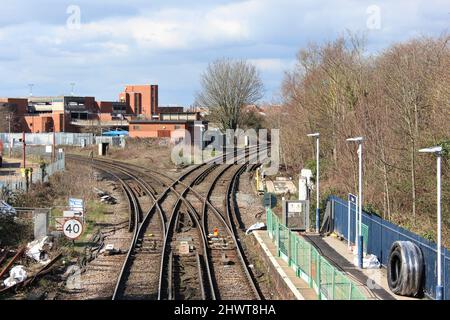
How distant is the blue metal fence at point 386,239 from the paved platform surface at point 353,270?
48cm

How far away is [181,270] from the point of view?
1669 cm

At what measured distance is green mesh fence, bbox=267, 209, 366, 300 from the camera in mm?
10414

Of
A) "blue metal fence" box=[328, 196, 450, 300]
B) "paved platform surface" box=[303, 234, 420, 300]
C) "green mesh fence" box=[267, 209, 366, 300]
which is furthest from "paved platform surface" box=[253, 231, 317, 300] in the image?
"blue metal fence" box=[328, 196, 450, 300]

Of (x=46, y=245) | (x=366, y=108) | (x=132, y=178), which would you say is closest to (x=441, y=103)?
(x=366, y=108)

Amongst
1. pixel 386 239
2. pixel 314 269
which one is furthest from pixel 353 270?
pixel 314 269

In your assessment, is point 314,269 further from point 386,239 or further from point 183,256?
point 183,256

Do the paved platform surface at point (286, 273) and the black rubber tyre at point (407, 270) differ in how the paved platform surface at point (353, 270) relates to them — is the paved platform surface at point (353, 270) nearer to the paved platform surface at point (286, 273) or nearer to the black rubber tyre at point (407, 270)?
the black rubber tyre at point (407, 270)

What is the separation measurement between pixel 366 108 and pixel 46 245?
11.8 metres

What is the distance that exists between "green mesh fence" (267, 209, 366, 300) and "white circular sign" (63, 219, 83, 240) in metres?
5.50

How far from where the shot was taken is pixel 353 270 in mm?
14938

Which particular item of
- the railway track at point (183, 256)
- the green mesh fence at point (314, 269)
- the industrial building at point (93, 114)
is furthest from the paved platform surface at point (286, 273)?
the industrial building at point (93, 114)

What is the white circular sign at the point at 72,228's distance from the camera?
17.3 m

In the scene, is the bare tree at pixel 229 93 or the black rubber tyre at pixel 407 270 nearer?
the black rubber tyre at pixel 407 270

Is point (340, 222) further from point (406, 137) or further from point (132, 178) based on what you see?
point (132, 178)
